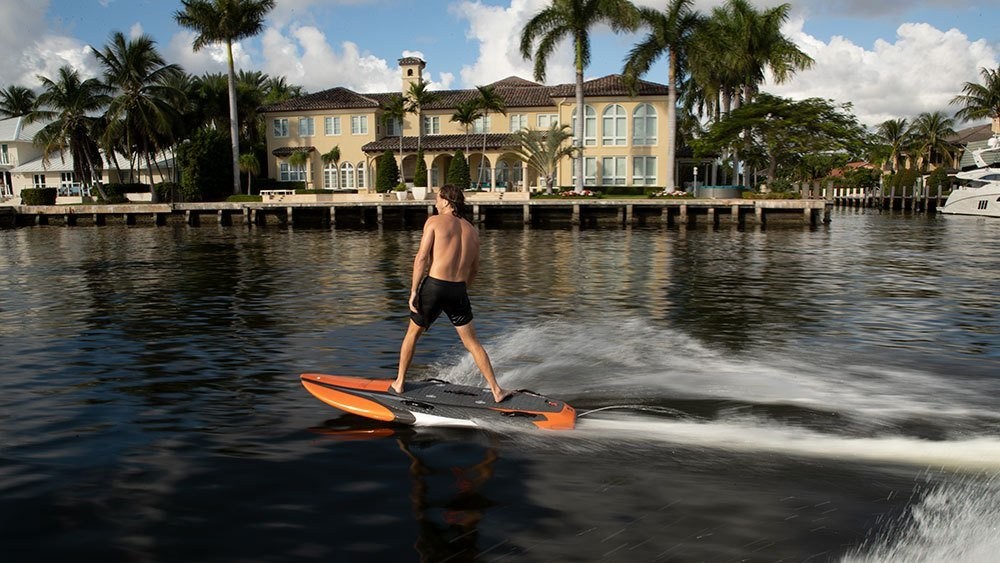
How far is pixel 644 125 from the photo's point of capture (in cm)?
5759

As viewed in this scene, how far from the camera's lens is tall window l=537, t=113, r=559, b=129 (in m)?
59.8

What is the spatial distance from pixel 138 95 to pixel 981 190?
5968cm

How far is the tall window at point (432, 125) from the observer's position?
6278cm

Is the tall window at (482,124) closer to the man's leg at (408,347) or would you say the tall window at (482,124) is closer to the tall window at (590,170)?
the tall window at (590,170)

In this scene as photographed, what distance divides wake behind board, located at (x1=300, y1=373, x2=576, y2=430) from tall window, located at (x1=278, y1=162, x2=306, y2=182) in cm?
5887

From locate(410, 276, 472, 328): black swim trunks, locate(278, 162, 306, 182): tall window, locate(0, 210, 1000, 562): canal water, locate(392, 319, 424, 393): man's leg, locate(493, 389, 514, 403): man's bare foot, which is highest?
locate(278, 162, 306, 182): tall window

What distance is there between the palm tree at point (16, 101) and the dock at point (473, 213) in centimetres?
Result: 3691

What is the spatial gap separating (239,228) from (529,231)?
56.3 feet

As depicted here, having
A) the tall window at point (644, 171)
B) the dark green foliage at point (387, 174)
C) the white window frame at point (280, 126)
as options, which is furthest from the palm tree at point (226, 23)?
the tall window at point (644, 171)

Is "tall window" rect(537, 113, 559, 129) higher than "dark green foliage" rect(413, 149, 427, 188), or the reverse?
"tall window" rect(537, 113, 559, 129)

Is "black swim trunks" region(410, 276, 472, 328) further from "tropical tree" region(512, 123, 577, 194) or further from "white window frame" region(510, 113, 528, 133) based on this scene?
"white window frame" region(510, 113, 528, 133)

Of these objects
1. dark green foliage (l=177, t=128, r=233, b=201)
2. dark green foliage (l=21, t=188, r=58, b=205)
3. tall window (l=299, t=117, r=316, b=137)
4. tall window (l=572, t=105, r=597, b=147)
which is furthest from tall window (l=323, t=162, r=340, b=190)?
tall window (l=572, t=105, r=597, b=147)

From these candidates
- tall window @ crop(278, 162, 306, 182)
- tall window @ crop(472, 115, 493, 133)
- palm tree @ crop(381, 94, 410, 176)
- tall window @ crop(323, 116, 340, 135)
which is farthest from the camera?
tall window @ crop(278, 162, 306, 182)

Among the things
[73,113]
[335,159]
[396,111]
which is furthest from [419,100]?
[73,113]
